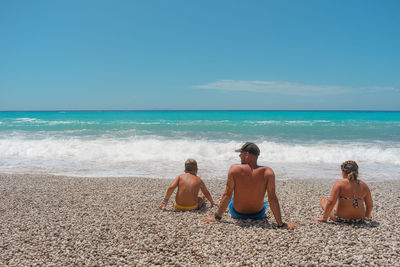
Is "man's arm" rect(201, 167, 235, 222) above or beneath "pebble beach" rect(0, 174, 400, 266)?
above

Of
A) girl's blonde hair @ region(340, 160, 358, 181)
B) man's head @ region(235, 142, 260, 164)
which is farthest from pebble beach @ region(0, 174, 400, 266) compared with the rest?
man's head @ region(235, 142, 260, 164)

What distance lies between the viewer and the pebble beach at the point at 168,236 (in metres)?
3.11

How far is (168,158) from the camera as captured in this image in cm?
1201

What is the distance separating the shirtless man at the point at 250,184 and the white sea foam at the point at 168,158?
173 inches

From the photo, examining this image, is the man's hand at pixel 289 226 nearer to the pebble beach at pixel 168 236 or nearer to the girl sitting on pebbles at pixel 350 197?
the pebble beach at pixel 168 236

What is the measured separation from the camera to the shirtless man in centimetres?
402

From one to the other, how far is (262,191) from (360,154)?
417 inches

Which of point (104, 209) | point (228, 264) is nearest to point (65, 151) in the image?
point (104, 209)

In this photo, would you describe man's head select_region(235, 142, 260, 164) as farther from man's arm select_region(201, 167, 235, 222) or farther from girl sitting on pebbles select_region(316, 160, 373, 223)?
girl sitting on pebbles select_region(316, 160, 373, 223)

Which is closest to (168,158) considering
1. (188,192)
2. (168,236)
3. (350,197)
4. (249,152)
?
(188,192)

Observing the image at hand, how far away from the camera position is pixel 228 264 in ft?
9.91

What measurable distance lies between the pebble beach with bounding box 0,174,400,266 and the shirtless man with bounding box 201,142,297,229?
25 cm

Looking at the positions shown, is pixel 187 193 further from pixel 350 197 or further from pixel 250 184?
pixel 350 197

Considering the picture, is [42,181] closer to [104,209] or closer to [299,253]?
[104,209]
